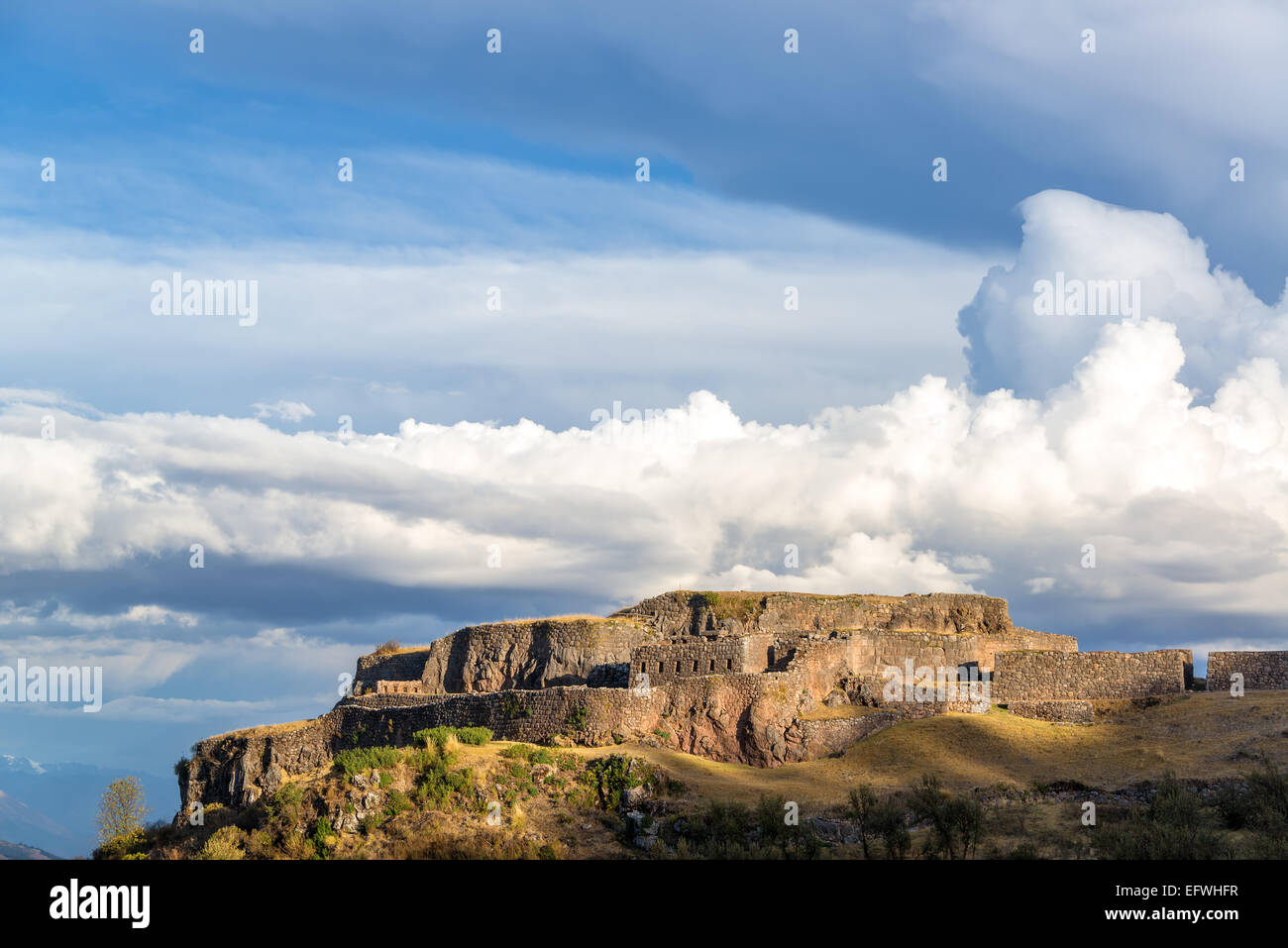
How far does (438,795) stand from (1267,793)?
2661 centimetres

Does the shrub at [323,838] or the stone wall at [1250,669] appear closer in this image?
the shrub at [323,838]

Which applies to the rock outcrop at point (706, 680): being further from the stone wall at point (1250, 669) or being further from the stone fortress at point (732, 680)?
the stone wall at point (1250, 669)

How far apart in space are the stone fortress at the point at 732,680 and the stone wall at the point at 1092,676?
0.06m

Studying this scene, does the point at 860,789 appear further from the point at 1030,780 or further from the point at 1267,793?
the point at 1267,793

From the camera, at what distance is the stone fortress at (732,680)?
170 ft

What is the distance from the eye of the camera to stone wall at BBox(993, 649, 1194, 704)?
56.4 m

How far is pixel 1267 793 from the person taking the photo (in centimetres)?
4147

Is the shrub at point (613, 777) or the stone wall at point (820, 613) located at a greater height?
the stone wall at point (820, 613)

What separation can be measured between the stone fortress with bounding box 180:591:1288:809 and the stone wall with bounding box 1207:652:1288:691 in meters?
0.06

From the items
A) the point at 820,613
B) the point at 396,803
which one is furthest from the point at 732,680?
the point at 396,803

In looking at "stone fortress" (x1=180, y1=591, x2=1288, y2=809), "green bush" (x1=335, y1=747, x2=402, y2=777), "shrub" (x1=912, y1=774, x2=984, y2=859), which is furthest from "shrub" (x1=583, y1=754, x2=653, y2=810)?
"shrub" (x1=912, y1=774, x2=984, y2=859)

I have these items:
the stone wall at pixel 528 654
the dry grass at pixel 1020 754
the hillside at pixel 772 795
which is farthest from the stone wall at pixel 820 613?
the hillside at pixel 772 795
